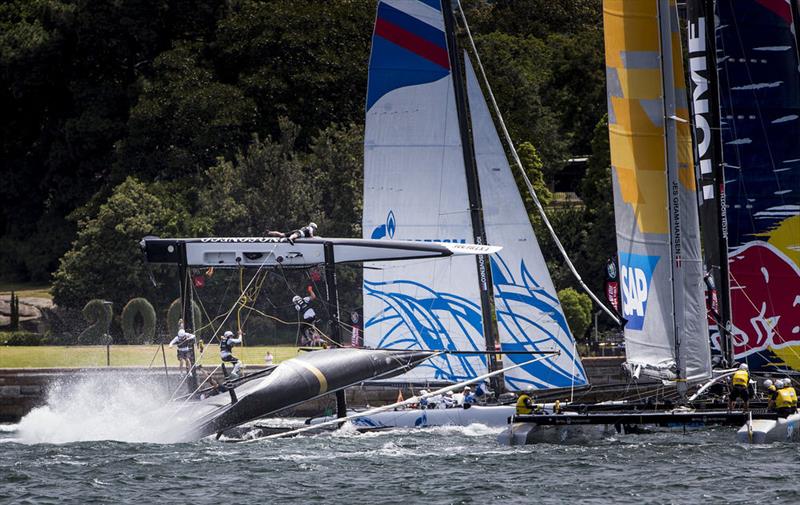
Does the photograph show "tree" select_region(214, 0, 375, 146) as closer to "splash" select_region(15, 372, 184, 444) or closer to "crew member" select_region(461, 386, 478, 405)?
"splash" select_region(15, 372, 184, 444)

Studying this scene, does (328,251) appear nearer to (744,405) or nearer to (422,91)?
(422,91)

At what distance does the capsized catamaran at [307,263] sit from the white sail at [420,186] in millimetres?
2094

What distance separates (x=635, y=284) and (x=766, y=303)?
3.63m

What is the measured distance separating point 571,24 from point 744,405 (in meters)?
60.4

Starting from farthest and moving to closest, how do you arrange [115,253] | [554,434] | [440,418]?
[115,253] < [440,418] < [554,434]

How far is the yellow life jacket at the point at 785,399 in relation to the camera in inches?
1111

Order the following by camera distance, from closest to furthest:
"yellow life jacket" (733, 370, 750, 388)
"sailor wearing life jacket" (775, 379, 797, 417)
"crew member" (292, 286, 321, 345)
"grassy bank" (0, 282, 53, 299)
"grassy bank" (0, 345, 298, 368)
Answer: "sailor wearing life jacket" (775, 379, 797, 417) → "yellow life jacket" (733, 370, 750, 388) → "crew member" (292, 286, 321, 345) → "grassy bank" (0, 345, 298, 368) → "grassy bank" (0, 282, 53, 299)

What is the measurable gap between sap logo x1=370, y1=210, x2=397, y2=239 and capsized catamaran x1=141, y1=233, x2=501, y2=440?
2862mm

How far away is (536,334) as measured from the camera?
33.5 metres

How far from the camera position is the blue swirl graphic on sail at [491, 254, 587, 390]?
33406 mm

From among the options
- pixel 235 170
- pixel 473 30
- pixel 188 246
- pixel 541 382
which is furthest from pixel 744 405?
pixel 473 30

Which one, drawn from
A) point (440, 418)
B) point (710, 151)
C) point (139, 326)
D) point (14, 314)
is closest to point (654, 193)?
point (710, 151)

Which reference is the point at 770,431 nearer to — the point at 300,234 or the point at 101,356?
the point at 300,234

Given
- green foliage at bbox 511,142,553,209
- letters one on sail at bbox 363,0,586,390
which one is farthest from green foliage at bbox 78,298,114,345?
letters one on sail at bbox 363,0,586,390
